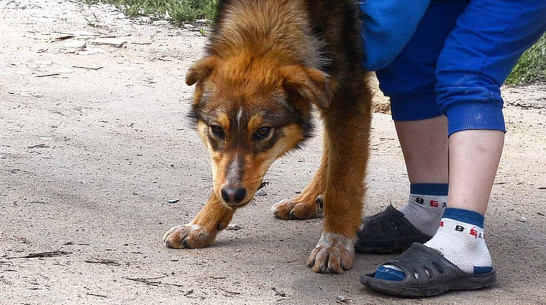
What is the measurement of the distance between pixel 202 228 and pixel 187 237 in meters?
0.09

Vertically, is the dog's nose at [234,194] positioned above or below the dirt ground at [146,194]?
above

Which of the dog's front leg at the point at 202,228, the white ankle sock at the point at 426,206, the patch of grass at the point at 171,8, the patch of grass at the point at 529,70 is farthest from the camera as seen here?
the patch of grass at the point at 171,8

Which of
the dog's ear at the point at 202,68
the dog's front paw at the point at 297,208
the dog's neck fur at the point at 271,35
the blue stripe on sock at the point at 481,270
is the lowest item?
the dog's front paw at the point at 297,208

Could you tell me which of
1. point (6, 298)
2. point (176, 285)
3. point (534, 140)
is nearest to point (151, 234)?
point (176, 285)

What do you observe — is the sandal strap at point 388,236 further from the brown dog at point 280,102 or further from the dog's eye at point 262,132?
the dog's eye at point 262,132

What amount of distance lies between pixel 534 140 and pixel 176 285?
348cm

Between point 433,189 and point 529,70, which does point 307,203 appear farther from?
point 529,70

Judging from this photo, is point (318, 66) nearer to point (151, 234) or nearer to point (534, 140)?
point (151, 234)

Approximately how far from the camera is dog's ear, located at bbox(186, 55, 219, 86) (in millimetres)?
3939

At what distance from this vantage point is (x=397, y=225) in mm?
4391

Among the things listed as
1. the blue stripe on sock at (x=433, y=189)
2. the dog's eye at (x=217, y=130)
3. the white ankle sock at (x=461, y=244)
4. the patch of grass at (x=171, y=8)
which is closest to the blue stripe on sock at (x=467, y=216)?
the white ankle sock at (x=461, y=244)

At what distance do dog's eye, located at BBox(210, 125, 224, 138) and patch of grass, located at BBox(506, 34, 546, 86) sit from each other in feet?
13.7

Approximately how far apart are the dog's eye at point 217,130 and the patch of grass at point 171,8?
17.7ft

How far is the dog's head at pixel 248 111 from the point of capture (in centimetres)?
373
